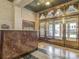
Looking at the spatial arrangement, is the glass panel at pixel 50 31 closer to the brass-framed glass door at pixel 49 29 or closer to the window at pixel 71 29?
the brass-framed glass door at pixel 49 29

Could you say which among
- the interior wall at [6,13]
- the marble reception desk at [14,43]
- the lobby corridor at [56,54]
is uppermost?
the interior wall at [6,13]

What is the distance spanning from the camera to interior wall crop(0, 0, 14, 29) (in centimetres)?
717

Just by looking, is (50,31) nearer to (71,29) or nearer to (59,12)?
(59,12)

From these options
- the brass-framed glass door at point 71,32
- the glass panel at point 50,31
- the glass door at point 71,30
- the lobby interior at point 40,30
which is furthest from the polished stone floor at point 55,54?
the glass panel at point 50,31

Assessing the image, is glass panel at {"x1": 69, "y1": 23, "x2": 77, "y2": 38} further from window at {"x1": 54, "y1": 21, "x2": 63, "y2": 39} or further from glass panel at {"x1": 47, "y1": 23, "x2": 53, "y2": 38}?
glass panel at {"x1": 47, "y1": 23, "x2": 53, "y2": 38}

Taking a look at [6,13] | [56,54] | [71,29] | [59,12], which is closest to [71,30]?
[71,29]

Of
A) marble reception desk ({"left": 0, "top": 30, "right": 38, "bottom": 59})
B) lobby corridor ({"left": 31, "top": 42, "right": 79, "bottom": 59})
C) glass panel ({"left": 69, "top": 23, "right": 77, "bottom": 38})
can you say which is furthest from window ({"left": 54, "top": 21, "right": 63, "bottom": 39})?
marble reception desk ({"left": 0, "top": 30, "right": 38, "bottom": 59})

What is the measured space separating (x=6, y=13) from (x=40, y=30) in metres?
4.69

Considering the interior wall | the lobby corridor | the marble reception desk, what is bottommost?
the lobby corridor

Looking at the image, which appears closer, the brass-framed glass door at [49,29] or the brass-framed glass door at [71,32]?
the brass-framed glass door at [71,32]

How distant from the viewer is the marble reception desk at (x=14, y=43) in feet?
11.5

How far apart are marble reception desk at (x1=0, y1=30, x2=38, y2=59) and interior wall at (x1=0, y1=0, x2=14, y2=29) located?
3071 millimetres

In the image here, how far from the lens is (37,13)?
11594 millimetres

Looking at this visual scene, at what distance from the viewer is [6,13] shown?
24.7 feet
